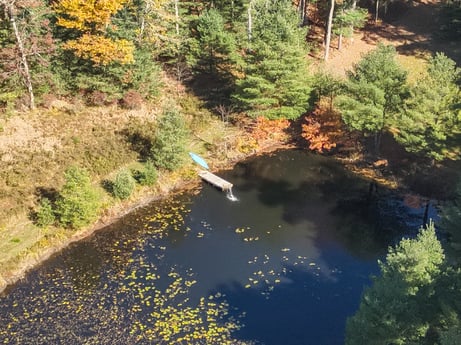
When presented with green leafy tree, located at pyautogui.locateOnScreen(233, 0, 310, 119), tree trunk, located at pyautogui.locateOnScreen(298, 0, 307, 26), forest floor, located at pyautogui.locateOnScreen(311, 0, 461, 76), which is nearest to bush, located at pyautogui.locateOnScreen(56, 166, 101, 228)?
green leafy tree, located at pyautogui.locateOnScreen(233, 0, 310, 119)

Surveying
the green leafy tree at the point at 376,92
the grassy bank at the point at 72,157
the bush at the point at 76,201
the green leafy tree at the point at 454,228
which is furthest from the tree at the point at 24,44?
the green leafy tree at the point at 454,228

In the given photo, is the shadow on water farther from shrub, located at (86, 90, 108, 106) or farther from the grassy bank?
shrub, located at (86, 90, 108, 106)

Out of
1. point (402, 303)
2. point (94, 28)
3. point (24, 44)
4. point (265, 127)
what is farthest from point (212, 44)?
point (402, 303)

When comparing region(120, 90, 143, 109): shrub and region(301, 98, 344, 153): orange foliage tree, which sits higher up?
region(120, 90, 143, 109): shrub

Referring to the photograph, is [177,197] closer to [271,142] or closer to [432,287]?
[271,142]

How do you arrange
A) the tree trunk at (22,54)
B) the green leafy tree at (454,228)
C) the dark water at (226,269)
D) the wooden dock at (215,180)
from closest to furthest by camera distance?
1. the green leafy tree at (454,228)
2. the dark water at (226,269)
3. the tree trunk at (22,54)
4. the wooden dock at (215,180)

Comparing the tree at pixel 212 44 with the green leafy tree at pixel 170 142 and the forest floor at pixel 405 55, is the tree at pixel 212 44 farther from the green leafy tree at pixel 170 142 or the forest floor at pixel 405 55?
the green leafy tree at pixel 170 142
